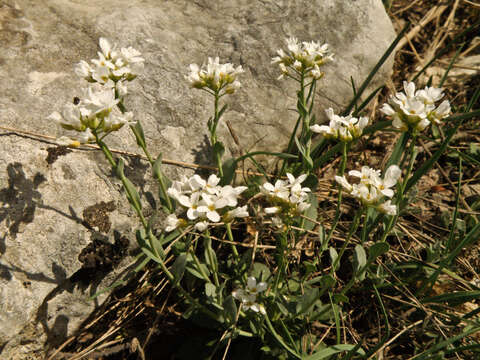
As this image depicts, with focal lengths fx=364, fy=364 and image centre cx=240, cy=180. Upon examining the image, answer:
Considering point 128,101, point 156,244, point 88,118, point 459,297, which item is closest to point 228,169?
point 156,244

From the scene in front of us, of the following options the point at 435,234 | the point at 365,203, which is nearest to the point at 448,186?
the point at 435,234

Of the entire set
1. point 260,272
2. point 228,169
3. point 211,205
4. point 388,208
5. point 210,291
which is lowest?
point 260,272

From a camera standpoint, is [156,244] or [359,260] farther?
[156,244]

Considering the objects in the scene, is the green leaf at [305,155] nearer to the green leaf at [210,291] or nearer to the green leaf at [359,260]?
the green leaf at [359,260]

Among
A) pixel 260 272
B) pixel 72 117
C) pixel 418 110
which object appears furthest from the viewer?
pixel 260 272

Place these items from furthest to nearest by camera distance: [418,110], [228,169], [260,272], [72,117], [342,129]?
[260,272] → [228,169] → [342,129] → [418,110] → [72,117]

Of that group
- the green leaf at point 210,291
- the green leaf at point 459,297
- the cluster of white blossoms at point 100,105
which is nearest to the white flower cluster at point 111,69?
the cluster of white blossoms at point 100,105

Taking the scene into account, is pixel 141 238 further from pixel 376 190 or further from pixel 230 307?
pixel 376 190
